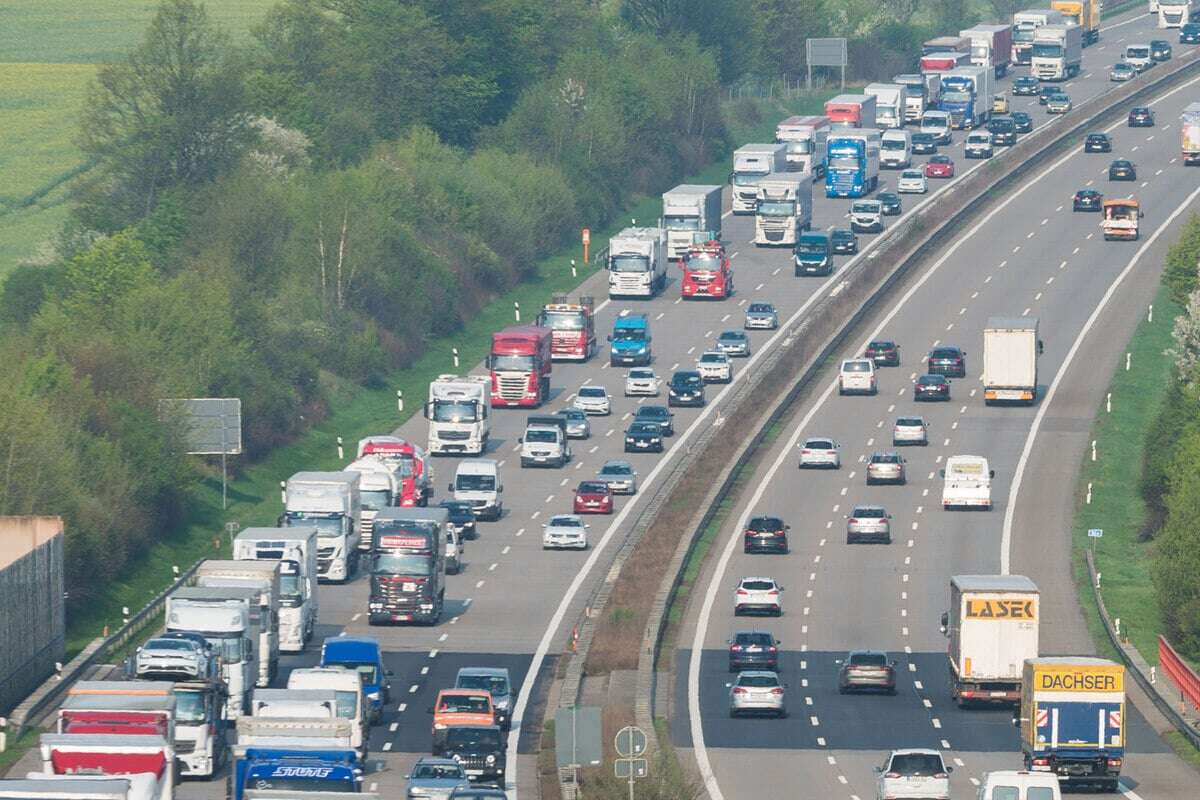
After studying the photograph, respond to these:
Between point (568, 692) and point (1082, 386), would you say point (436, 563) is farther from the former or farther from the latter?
point (1082, 386)

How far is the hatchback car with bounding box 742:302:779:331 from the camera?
130 m

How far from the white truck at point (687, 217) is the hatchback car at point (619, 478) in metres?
43.5

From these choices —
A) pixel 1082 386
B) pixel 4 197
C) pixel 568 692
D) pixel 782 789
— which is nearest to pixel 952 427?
pixel 1082 386

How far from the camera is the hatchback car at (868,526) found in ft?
314

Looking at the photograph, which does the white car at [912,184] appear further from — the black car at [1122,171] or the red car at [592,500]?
the red car at [592,500]

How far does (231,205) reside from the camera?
13338cm

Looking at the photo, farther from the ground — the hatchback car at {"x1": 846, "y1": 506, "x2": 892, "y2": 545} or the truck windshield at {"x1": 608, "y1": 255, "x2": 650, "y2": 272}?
the truck windshield at {"x1": 608, "y1": 255, "x2": 650, "y2": 272}

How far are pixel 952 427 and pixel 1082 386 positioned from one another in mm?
10296

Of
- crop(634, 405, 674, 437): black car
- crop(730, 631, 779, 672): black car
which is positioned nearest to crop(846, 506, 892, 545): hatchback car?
crop(634, 405, 674, 437): black car

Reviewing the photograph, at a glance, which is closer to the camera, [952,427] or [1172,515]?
[1172,515]

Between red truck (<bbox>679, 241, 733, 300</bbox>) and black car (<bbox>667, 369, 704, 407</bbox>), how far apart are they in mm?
21841

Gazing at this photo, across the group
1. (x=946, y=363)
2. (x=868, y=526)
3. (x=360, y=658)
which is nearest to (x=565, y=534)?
(x=868, y=526)

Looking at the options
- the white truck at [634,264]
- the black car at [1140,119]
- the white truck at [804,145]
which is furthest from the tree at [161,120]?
the black car at [1140,119]

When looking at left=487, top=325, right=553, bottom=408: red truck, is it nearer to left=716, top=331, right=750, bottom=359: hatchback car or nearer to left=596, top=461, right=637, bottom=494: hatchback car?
left=716, top=331, right=750, bottom=359: hatchback car
